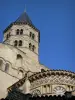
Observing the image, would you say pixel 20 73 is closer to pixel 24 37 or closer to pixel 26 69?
pixel 26 69

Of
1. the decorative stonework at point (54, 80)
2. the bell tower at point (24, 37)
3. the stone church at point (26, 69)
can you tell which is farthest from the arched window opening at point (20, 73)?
the decorative stonework at point (54, 80)

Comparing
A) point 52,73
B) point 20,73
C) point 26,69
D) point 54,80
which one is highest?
point 26,69

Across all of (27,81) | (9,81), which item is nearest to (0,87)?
(9,81)

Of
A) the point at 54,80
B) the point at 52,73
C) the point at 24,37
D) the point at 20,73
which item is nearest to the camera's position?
the point at 54,80

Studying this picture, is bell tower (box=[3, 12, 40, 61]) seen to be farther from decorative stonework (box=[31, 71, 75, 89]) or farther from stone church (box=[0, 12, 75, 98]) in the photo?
decorative stonework (box=[31, 71, 75, 89])

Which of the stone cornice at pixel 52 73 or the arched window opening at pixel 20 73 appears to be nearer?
the stone cornice at pixel 52 73

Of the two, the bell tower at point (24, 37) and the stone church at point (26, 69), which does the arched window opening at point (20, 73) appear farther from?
the bell tower at point (24, 37)

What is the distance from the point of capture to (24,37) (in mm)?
38938

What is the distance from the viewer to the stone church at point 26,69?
1041 inches

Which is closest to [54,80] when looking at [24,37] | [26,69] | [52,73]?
[52,73]

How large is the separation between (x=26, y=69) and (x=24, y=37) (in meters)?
6.72

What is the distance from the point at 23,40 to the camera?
38.4 metres

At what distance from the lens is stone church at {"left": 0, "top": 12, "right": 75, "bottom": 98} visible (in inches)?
1041

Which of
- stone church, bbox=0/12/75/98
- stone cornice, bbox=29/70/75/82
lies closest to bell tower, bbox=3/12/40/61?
stone church, bbox=0/12/75/98
